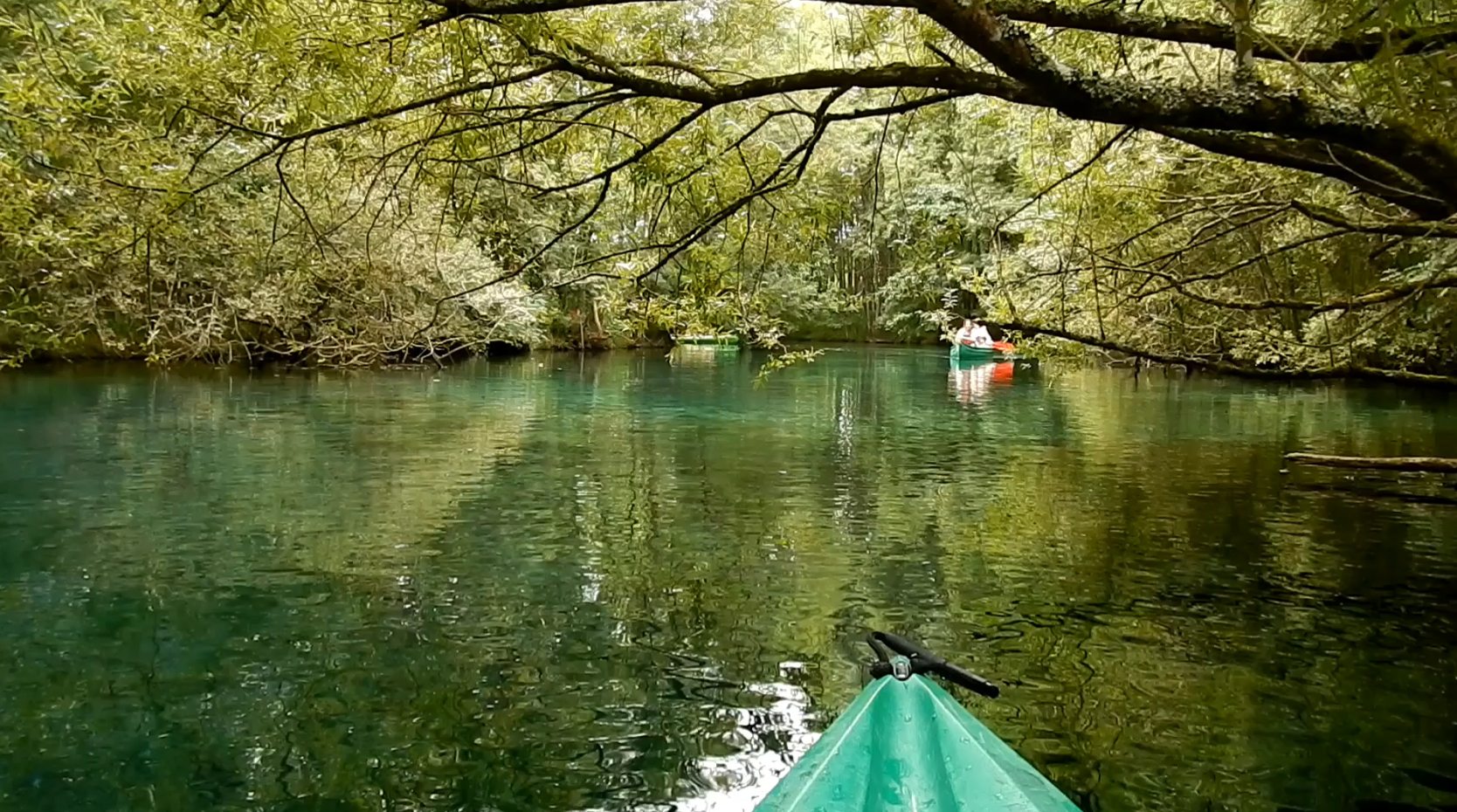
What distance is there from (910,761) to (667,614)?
4233 mm

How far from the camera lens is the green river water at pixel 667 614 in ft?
14.9

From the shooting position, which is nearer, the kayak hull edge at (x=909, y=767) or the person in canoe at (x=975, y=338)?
the kayak hull edge at (x=909, y=767)

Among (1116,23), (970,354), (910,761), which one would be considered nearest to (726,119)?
(1116,23)

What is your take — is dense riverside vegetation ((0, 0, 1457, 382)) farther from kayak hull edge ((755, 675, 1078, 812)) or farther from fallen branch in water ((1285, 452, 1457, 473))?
kayak hull edge ((755, 675, 1078, 812))

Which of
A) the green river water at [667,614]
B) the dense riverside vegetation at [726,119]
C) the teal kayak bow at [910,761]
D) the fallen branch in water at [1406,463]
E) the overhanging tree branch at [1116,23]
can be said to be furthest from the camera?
the fallen branch in water at [1406,463]

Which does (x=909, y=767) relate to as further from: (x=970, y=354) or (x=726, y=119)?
(x=970, y=354)

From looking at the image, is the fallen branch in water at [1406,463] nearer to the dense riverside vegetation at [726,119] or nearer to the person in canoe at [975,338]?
the dense riverside vegetation at [726,119]

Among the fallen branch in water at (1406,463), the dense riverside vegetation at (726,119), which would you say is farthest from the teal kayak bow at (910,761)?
the fallen branch in water at (1406,463)

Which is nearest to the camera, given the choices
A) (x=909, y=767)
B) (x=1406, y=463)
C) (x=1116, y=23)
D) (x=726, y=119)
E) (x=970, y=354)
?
(x=909, y=767)

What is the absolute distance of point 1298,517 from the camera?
398 inches

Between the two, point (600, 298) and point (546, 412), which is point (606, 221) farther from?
point (546, 412)

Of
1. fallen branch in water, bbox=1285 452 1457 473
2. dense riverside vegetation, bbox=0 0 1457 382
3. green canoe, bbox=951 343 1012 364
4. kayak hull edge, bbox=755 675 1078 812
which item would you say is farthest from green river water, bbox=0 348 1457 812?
green canoe, bbox=951 343 1012 364

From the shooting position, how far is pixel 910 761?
2.74 meters

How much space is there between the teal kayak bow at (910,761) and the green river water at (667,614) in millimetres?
1560
